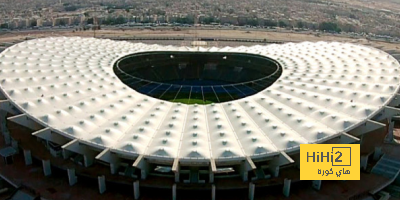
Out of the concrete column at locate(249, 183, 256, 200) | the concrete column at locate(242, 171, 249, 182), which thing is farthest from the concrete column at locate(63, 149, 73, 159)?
the concrete column at locate(249, 183, 256, 200)

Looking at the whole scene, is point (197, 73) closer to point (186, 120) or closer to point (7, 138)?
point (186, 120)

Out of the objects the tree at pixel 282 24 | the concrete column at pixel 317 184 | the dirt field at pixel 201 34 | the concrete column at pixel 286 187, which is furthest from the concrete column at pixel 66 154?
the tree at pixel 282 24

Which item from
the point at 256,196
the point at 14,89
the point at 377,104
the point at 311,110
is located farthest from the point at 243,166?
the point at 14,89

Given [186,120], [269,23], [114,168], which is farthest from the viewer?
[269,23]

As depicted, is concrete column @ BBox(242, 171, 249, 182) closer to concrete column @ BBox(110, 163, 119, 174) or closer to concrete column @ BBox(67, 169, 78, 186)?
concrete column @ BBox(110, 163, 119, 174)

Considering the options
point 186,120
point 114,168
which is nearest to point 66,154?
point 114,168

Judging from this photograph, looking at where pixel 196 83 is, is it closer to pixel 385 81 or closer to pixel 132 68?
pixel 132 68

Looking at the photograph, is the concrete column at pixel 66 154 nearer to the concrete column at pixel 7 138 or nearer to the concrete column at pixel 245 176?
the concrete column at pixel 7 138
